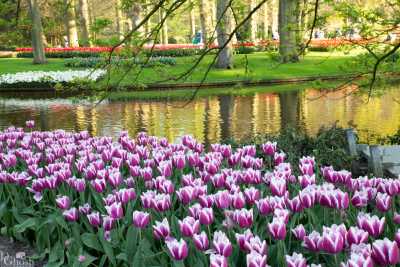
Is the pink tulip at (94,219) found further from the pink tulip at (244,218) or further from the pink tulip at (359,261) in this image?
the pink tulip at (359,261)

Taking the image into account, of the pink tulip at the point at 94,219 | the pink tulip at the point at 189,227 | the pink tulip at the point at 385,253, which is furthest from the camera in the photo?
the pink tulip at the point at 94,219

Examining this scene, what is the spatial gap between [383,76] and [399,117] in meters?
7.62

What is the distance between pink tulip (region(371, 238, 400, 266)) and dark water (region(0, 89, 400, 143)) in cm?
939

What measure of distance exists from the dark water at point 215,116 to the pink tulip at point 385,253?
30.8 feet

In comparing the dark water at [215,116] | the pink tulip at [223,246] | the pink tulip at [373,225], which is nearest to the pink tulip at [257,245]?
the pink tulip at [223,246]

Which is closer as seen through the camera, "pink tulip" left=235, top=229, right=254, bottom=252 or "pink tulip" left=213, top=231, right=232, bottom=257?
"pink tulip" left=213, top=231, right=232, bottom=257

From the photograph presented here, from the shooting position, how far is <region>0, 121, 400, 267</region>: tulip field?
3.10 meters

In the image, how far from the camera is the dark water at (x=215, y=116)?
13922mm

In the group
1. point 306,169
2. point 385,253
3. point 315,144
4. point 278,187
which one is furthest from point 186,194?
point 315,144

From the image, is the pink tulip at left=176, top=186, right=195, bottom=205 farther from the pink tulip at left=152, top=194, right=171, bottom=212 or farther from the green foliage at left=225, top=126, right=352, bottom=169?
the green foliage at left=225, top=126, right=352, bottom=169

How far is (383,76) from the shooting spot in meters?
8.30

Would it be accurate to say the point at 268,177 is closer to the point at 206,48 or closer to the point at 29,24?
the point at 206,48

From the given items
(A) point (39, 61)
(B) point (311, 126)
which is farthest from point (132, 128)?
(A) point (39, 61)

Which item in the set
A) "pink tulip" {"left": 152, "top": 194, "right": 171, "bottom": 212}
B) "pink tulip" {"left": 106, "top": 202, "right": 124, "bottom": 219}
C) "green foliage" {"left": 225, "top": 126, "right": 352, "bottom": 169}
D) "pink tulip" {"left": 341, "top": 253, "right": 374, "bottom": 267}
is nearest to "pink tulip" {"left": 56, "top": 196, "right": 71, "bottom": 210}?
"pink tulip" {"left": 106, "top": 202, "right": 124, "bottom": 219}
